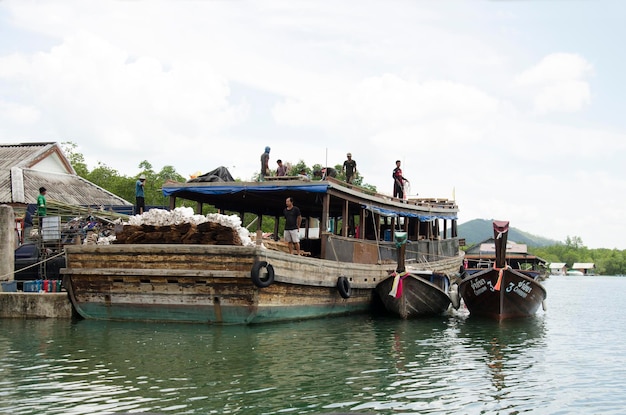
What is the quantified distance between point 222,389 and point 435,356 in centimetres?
450

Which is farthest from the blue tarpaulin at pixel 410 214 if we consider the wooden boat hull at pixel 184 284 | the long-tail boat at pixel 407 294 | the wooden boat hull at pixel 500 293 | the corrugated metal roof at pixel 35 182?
the corrugated metal roof at pixel 35 182

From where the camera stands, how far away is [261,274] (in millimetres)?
13109

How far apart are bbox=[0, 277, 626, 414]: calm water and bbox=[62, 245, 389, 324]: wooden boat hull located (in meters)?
0.36

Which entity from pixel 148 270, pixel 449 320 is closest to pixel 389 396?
pixel 148 270

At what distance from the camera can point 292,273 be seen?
14.1 m

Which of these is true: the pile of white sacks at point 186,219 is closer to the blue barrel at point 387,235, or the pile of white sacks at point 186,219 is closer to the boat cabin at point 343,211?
the boat cabin at point 343,211

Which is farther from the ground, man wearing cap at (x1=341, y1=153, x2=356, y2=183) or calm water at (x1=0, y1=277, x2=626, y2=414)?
man wearing cap at (x1=341, y1=153, x2=356, y2=183)

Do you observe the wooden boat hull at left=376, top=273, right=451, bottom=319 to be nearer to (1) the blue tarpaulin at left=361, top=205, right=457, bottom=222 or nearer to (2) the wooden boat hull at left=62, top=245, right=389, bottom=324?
(1) the blue tarpaulin at left=361, top=205, right=457, bottom=222

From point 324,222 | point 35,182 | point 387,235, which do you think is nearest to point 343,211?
point 324,222

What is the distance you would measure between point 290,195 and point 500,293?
6.08 meters

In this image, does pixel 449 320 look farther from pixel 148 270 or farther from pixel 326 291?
pixel 148 270

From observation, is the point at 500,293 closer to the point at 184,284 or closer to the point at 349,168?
the point at 349,168

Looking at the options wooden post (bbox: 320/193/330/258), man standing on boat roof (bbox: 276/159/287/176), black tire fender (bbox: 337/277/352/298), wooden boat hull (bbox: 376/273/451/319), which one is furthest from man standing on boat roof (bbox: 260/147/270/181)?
wooden boat hull (bbox: 376/273/451/319)

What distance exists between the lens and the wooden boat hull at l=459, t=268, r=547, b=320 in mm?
16969
